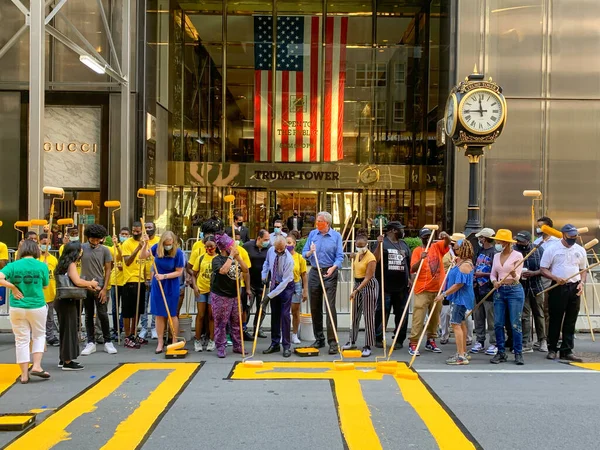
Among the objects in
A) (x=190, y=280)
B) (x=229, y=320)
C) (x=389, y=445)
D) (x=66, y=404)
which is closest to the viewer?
(x=389, y=445)

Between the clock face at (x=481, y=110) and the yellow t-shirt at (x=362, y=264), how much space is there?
413 centimetres

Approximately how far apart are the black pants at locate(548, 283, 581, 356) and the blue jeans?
0.55 m

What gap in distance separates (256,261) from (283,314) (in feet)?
4.62

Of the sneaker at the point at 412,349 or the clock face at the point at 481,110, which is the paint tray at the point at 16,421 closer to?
the sneaker at the point at 412,349

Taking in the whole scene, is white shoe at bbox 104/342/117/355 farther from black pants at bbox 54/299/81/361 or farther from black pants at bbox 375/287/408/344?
black pants at bbox 375/287/408/344

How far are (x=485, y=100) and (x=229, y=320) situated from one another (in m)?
6.45

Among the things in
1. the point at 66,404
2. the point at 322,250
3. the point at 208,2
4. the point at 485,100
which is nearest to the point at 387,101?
the point at 208,2

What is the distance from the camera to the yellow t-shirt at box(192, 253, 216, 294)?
30.8ft

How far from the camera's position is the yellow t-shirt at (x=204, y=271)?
9.39 m

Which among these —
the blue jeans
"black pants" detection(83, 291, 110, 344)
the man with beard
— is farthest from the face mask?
"black pants" detection(83, 291, 110, 344)

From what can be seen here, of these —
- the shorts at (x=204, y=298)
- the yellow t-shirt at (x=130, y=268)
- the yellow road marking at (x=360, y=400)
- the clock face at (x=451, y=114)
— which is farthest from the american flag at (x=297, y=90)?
the yellow road marking at (x=360, y=400)

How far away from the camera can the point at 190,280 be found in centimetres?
996

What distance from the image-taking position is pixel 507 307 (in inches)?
341

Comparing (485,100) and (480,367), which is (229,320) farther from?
(485,100)
